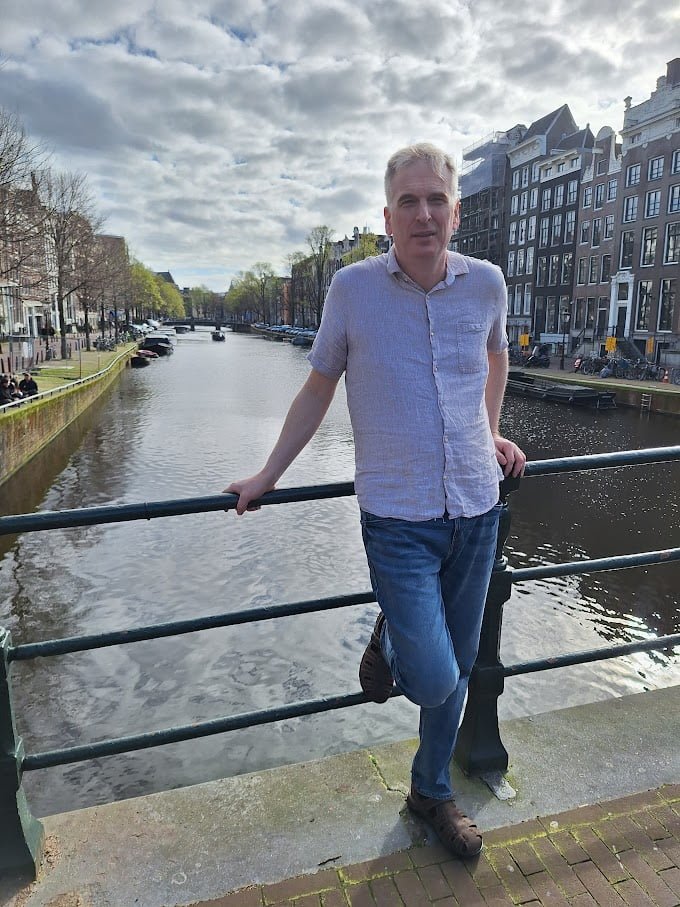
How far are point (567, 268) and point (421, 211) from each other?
42768mm

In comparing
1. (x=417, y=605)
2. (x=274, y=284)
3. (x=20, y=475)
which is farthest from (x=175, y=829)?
(x=274, y=284)

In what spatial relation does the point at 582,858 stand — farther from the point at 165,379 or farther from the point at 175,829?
the point at 165,379

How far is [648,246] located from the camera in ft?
107

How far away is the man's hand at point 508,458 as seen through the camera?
1.96m

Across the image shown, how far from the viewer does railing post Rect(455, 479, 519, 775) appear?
2162mm

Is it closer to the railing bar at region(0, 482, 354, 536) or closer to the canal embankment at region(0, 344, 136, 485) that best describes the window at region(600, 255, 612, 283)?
the canal embankment at region(0, 344, 136, 485)

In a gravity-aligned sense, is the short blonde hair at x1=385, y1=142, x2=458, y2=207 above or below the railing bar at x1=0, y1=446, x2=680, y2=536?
above

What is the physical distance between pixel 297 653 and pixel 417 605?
22.3 feet

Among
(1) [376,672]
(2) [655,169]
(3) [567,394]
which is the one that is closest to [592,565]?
(1) [376,672]

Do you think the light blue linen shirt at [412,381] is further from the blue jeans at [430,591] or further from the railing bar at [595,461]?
the railing bar at [595,461]

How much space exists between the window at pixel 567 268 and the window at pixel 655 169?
7.92m

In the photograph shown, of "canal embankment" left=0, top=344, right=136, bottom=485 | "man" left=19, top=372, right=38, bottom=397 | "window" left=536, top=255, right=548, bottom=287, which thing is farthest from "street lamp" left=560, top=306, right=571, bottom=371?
"man" left=19, top=372, right=38, bottom=397

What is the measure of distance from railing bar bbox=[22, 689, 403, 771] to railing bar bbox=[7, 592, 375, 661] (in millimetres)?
257

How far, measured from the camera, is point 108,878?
179cm
